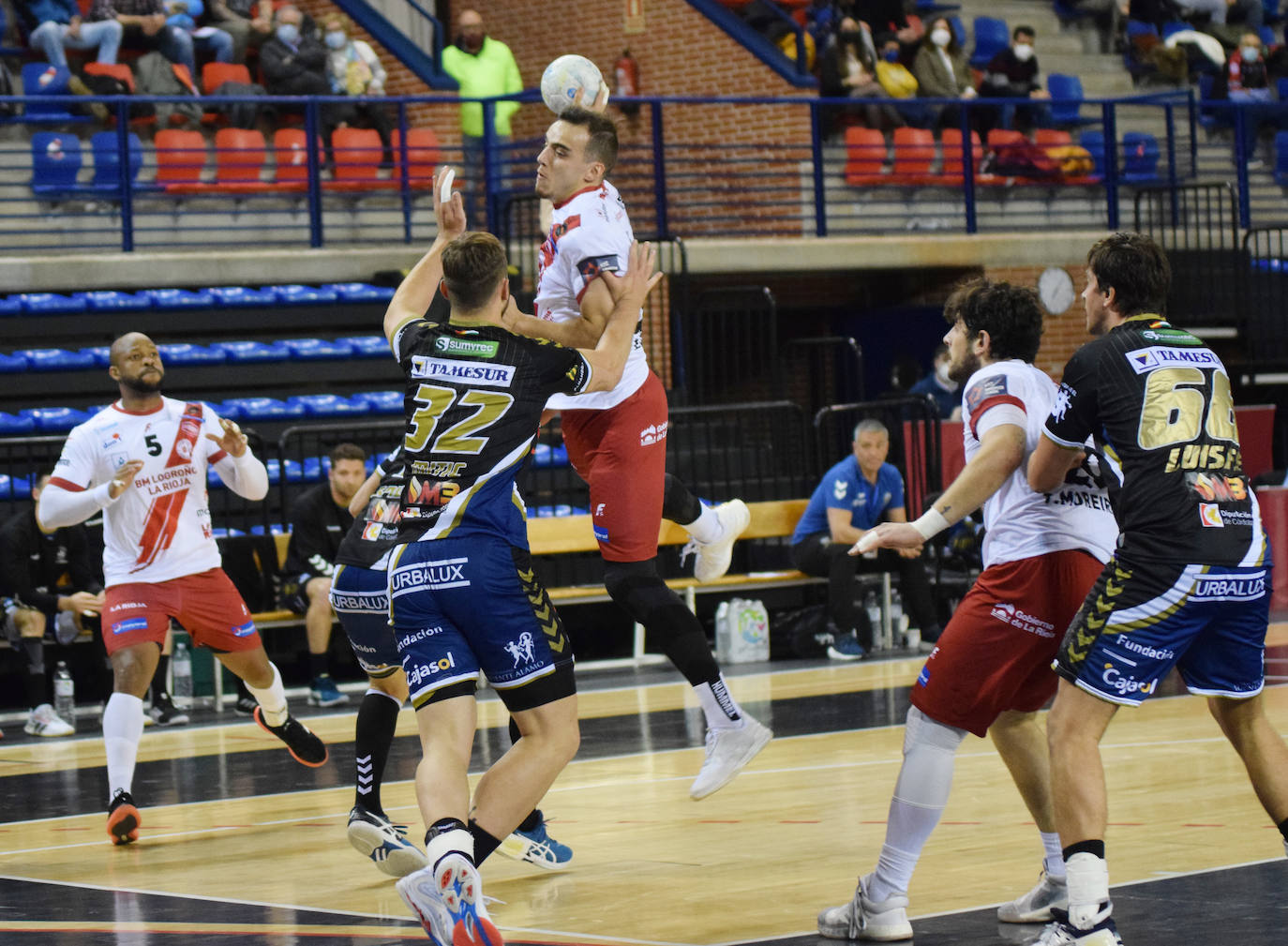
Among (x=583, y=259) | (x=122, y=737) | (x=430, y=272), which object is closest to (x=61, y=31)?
(x=122, y=737)

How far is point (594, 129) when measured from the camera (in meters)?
6.66

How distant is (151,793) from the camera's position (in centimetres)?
903

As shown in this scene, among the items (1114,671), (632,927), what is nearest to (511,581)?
(632,927)

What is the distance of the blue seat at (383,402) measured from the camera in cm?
1594

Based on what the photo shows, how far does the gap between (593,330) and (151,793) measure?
394 cm

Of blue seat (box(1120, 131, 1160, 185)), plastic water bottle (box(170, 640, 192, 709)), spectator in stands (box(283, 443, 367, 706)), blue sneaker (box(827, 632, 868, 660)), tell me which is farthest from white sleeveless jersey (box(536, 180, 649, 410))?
blue seat (box(1120, 131, 1160, 185))

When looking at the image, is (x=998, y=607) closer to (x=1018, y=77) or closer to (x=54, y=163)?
(x=54, y=163)

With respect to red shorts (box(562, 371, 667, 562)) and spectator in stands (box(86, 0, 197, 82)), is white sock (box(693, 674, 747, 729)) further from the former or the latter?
spectator in stands (box(86, 0, 197, 82))

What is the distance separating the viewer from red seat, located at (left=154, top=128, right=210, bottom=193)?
1742cm

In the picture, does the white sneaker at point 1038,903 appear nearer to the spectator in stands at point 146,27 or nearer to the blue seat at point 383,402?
the blue seat at point 383,402

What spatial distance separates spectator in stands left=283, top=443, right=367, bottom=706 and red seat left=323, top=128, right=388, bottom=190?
572 cm

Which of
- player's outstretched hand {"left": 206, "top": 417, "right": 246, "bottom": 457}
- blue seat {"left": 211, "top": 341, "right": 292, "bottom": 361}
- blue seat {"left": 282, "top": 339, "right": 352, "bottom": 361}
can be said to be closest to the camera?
player's outstretched hand {"left": 206, "top": 417, "right": 246, "bottom": 457}

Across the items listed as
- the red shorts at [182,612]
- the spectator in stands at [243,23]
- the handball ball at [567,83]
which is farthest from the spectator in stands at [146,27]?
the handball ball at [567,83]

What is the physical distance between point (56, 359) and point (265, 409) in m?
1.68
